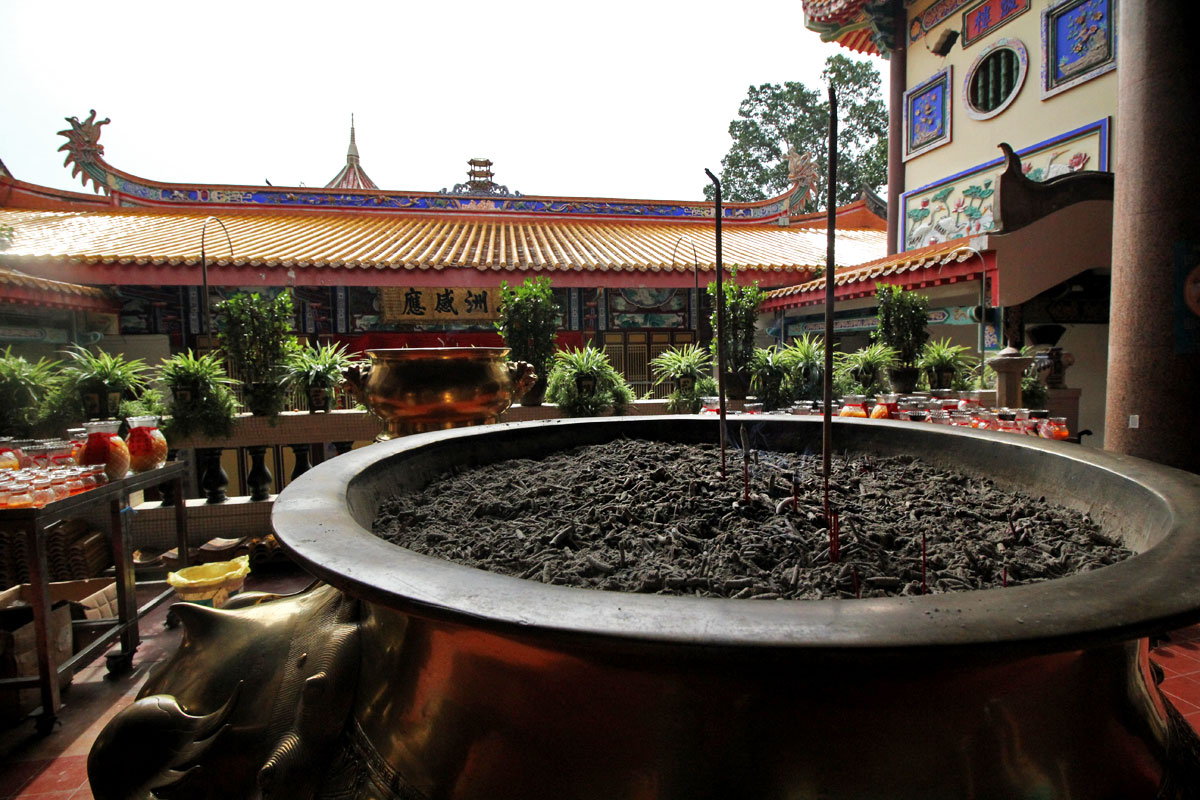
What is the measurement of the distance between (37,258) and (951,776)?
9.40 meters

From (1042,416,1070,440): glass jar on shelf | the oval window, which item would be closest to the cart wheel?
(1042,416,1070,440): glass jar on shelf

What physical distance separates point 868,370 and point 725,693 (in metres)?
5.90

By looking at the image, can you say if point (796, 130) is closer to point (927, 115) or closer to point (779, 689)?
point (927, 115)

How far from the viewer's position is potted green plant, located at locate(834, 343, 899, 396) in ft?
19.3

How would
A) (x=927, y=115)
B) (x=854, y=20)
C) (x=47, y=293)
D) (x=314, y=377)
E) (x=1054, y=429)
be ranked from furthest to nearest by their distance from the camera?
(x=854, y=20) < (x=927, y=115) < (x=47, y=293) < (x=314, y=377) < (x=1054, y=429)

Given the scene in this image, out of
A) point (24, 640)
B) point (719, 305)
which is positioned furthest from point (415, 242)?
point (719, 305)

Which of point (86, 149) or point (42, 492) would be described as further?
point (86, 149)

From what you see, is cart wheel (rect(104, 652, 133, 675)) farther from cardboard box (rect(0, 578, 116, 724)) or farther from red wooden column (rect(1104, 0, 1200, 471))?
red wooden column (rect(1104, 0, 1200, 471))

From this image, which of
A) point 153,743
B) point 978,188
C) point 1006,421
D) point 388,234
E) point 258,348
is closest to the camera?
point 153,743

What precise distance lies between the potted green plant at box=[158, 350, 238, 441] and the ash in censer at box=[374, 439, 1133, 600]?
3.73 metres

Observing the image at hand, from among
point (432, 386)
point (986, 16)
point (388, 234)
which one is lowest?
point (432, 386)

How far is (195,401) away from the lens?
479 cm

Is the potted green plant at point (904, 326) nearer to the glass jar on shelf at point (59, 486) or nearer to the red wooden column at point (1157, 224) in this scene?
the red wooden column at point (1157, 224)

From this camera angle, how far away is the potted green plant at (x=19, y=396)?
5.05 metres
